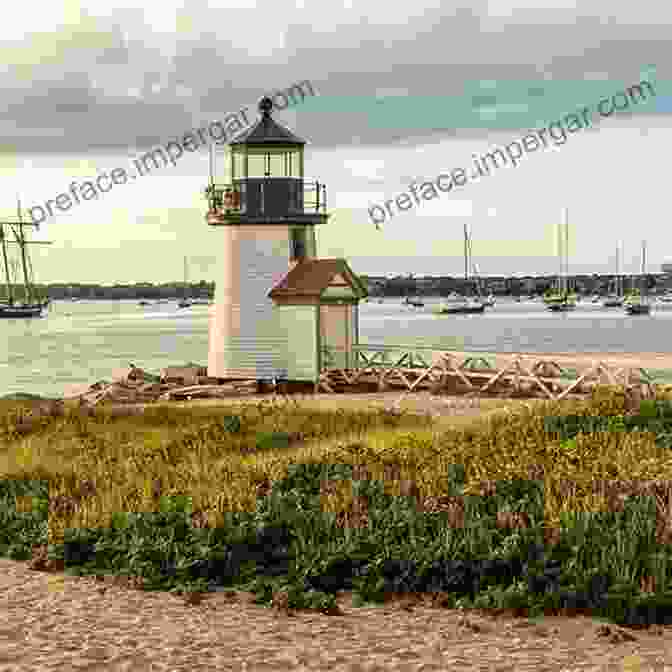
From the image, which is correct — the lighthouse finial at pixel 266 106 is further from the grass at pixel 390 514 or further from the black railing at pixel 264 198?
the grass at pixel 390 514

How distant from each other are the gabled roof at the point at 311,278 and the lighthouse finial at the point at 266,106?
4051 mm

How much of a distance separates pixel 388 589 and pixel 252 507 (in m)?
2.74

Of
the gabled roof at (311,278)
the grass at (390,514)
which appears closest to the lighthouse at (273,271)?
the gabled roof at (311,278)

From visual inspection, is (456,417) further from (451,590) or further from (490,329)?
(490,329)

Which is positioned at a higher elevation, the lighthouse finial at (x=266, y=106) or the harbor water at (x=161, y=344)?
the lighthouse finial at (x=266, y=106)

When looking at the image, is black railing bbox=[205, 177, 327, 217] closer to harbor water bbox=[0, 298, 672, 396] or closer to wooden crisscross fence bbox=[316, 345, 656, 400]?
wooden crisscross fence bbox=[316, 345, 656, 400]

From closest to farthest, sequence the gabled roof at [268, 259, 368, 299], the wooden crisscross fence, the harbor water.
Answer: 1. the wooden crisscross fence
2. the gabled roof at [268, 259, 368, 299]
3. the harbor water

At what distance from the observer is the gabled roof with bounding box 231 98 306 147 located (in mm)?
30406

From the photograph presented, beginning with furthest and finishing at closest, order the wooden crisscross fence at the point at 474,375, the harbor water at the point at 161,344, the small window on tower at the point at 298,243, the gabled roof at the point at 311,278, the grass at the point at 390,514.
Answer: the harbor water at the point at 161,344 < the small window on tower at the point at 298,243 < the gabled roof at the point at 311,278 < the wooden crisscross fence at the point at 474,375 < the grass at the point at 390,514

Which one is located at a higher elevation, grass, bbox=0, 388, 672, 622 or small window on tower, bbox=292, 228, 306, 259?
small window on tower, bbox=292, 228, 306, 259

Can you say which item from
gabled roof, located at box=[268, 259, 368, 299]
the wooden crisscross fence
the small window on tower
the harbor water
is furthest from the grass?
the harbor water

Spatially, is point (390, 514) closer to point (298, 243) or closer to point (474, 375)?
point (474, 375)

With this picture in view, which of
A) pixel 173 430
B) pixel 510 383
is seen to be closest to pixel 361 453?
pixel 173 430

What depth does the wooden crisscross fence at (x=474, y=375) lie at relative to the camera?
25109 mm
